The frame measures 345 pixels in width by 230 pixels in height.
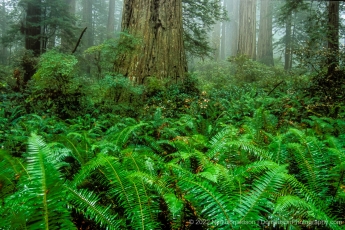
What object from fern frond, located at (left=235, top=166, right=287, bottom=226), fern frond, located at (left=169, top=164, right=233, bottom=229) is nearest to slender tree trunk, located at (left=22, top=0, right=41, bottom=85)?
fern frond, located at (left=169, top=164, right=233, bottom=229)

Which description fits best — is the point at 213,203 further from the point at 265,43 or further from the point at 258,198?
the point at 265,43

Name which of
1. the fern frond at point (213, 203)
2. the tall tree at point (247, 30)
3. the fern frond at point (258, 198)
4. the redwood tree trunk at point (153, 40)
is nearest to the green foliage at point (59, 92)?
the redwood tree trunk at point (153, 40)

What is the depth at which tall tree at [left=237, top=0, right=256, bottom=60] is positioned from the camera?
13328mm

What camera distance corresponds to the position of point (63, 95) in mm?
4844

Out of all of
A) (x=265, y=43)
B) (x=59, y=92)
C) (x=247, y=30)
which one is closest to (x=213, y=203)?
(x=59, y=92)

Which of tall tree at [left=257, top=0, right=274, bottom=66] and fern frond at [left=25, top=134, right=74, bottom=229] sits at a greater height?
tall tree at [left=257, top=0, right=274, bottom=66]

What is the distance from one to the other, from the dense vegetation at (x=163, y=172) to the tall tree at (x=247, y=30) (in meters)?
8.93

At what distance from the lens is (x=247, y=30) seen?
1375 cm

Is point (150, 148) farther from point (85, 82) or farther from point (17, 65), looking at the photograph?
point (17, 65)

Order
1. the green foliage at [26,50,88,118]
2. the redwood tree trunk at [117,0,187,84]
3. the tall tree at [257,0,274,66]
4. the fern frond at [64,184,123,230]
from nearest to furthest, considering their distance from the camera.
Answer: the fern frond at [64,184,123,230] → the green foliage at [26,50,88,118] → the redwood tree trunk at [117,0,187,84] → the tall tree at [257,0,274,66]

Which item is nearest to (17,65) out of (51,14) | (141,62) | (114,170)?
(51,14)

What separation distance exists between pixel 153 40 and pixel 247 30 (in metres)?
9.01

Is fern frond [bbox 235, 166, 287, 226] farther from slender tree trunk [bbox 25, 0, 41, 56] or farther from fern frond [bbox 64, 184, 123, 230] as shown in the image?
slender tree trunk [bbox 25, 0, 41, 56]

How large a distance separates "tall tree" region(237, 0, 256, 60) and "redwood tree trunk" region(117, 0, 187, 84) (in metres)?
7.08
